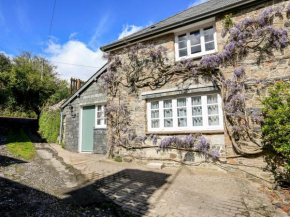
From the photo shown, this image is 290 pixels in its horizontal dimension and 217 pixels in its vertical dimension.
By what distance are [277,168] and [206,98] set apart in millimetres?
2905

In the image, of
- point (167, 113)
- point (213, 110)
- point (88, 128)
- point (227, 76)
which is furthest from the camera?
point (88, 128)

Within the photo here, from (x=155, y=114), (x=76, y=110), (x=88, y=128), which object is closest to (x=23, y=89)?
(x=76, y=110)

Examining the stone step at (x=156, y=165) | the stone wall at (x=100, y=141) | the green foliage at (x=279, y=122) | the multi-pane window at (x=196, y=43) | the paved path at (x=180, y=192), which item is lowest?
the paved path at (x=180, y=192)

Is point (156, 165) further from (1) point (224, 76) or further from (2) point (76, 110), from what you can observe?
(2) point (76, 110)

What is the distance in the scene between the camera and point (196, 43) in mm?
6715

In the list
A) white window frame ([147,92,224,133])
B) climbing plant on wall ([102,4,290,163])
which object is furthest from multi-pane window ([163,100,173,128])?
climbing plant on wall ([102,4,290,163])

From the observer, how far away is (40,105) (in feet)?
57.5

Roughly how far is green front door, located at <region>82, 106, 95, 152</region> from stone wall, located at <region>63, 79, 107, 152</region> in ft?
1.21

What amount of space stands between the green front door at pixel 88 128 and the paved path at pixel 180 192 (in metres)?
3.52

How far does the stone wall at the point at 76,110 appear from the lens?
30.5 ft

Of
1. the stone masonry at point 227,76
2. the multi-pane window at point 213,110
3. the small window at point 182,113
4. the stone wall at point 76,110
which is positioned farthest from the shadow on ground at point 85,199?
Answer: the stone wall at point 76,110

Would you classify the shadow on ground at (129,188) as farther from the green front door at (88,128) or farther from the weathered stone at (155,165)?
the green front door at (88,128)

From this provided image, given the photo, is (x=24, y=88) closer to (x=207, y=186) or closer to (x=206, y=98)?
(x=206, y=98)

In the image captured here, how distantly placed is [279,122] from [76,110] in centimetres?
956
